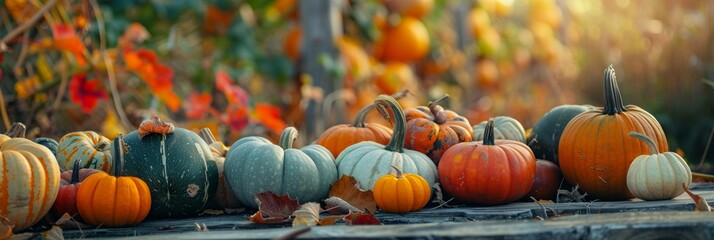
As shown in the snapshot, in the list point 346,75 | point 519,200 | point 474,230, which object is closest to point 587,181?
point 519,200

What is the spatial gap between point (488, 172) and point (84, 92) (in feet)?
7.74

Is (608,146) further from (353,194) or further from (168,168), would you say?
(168,168)

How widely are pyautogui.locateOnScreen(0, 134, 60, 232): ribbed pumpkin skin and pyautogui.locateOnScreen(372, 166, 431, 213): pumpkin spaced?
35.9 inches

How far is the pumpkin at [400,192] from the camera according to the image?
2.56m

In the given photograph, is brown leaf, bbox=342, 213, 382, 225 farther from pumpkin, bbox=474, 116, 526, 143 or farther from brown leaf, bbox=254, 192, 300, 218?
pumpkin, bbox=474, 116, 526, 143

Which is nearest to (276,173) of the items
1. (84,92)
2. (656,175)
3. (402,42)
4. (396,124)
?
(396,124)

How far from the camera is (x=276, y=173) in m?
2.73

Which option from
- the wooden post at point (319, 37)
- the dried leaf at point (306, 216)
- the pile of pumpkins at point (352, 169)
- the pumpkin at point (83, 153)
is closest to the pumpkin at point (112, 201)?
the pile of pumpkins at point (352, 169)

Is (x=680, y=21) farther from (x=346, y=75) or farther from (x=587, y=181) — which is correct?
(x=587, y=181)

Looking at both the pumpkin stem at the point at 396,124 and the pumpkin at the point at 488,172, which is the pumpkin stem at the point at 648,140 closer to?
the pumpkin at the point at 488,172

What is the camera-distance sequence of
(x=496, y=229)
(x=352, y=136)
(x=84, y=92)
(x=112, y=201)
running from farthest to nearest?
1. (x=84, y=92)
2. (x=352, y=136)
3. (x=112, y=201)
4. (x=496, y=229)

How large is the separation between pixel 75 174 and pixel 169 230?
341 mm

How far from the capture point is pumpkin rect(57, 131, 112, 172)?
2.81m

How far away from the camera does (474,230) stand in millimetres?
2084
